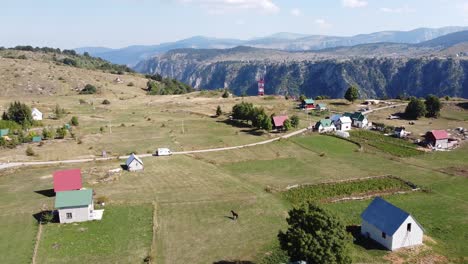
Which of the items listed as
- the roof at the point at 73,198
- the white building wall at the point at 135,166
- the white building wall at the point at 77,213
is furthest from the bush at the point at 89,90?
the white building wall at the point at 77,213

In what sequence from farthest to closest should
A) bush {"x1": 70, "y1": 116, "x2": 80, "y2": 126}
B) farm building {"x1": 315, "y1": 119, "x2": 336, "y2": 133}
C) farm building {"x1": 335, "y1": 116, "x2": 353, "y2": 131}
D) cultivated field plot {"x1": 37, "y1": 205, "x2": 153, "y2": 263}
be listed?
1. bush {"x1": 70, "y1": 116, "x2": 80, "y2": 126}
2. farm building {"x1": 335, "y1": 116, "x2": 353, "y2": 131}
3. farm building {"x1": 315, "y1": 119, "x2": 336, "y2": 133}
4. cultivated field plot {"x1": 37, "y1": 205, "x2": 153, "y2": 263}

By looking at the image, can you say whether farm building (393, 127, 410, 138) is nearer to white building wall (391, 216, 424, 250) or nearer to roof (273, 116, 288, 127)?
roof (273, 116, 288, 127)

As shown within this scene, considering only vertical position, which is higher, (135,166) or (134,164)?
(134,164)

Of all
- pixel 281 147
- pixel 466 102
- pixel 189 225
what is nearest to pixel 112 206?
pixel 189 225

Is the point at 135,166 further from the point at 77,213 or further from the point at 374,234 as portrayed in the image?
the point at 374,234

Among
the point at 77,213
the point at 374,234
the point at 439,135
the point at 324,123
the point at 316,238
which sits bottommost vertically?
the point at 374,234

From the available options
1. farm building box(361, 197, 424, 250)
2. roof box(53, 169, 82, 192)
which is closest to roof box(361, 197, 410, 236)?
farm building box(361, 197, 424, 250)

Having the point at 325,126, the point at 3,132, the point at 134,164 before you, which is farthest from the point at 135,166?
the point at 325,126
